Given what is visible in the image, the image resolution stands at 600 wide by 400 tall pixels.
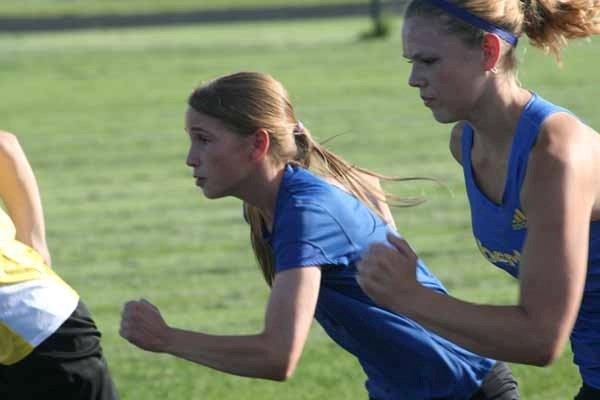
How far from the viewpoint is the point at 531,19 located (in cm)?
357

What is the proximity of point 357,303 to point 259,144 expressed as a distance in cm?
47

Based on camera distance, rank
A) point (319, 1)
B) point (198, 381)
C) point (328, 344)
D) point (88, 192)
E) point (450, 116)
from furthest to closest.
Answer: point (319, 1), point (88, 192), point (328, 344), point (198, 381), point (450, 116)

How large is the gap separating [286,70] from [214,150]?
20.0 m

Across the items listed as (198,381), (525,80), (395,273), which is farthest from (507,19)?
(525,80)

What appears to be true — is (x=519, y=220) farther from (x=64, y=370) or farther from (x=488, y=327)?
(x=64, y=370)

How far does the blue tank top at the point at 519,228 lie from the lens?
10.7ft

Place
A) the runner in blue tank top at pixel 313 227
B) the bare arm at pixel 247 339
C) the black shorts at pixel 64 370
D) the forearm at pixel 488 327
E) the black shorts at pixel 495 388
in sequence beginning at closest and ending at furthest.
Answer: the forearm at pixel 488 327 < the bare arm at pixel 247 339 < the runner in blue tank top at pixel 313 227 < the black shorts at pixel 495 388 < the black shorts at pixel 64 370

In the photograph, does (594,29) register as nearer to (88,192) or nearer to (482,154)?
(482,154)

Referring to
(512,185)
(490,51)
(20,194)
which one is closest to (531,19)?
(490,51)

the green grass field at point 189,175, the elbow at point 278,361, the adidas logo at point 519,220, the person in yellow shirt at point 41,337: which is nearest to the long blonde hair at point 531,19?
the adidas logo at point 519,220

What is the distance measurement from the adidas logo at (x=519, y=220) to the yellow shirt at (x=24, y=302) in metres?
1.33

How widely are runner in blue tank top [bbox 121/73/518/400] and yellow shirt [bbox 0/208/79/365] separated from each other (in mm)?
572

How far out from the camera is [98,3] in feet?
172

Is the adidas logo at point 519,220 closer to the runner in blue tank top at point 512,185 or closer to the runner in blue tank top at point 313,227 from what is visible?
Answer: the runner in blue tank top at point 512,185
